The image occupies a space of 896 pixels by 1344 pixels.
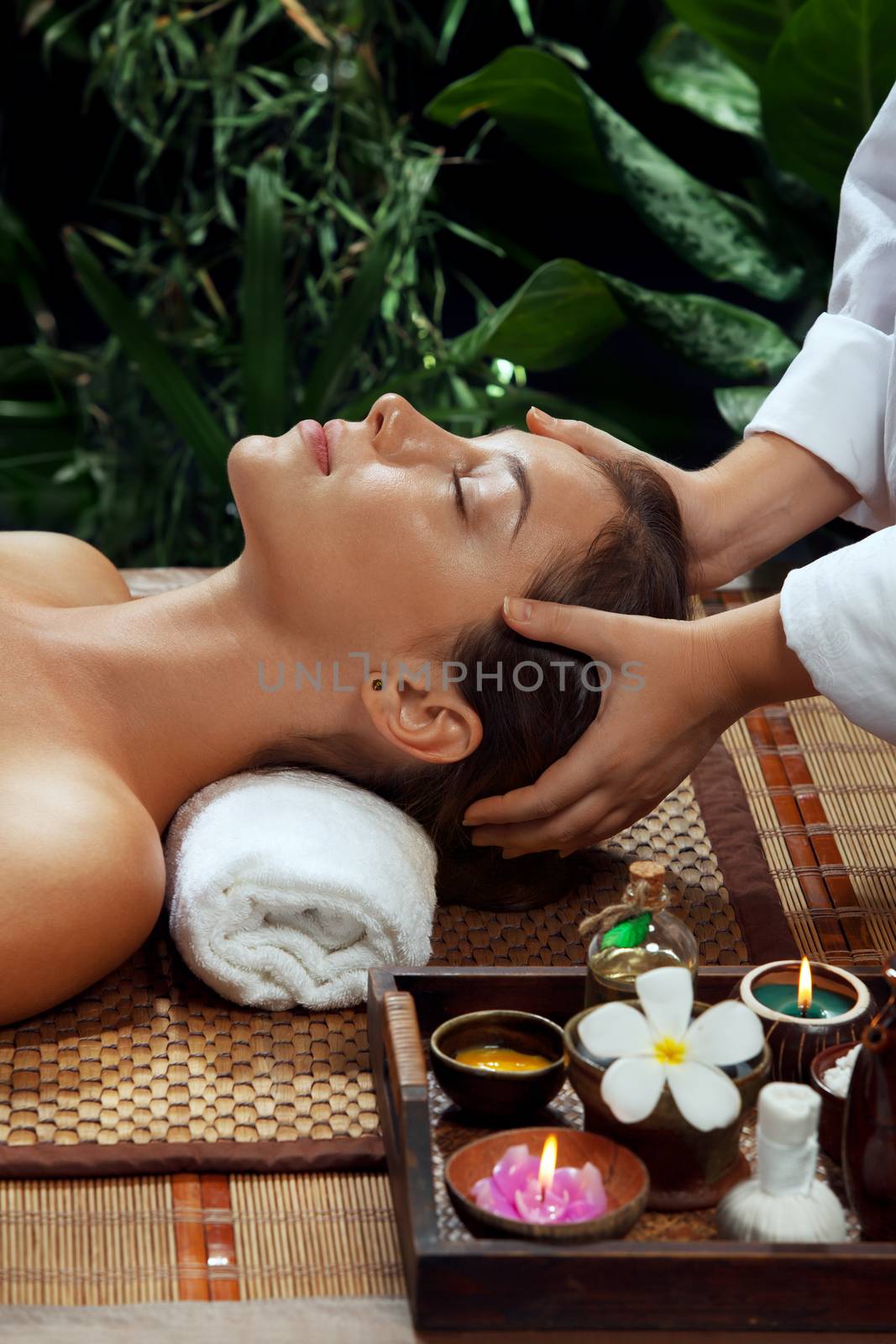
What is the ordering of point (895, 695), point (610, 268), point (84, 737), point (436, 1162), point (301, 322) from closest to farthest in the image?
point (436, 1162), point (895, 695), point (84, 737), point (301, 322), point (610, 268)

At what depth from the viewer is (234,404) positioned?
11.3 ft

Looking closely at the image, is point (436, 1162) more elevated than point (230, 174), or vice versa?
point (230, 174)

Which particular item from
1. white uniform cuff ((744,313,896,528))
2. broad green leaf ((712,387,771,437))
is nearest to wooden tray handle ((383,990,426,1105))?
white uniform cuff ((744,313,896,528))

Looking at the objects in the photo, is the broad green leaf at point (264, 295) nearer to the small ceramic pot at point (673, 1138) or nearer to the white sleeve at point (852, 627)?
the white sleeve at point (852, 627)

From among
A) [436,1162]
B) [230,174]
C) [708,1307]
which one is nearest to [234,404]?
[230,174]

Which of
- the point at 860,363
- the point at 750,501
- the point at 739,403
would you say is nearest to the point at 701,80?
the point at 739,403

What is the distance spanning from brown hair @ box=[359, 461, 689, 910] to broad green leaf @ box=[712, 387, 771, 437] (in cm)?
100

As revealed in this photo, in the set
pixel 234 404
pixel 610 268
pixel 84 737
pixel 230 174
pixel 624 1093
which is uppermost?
pixel 230 174

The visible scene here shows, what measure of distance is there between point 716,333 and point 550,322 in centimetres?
33

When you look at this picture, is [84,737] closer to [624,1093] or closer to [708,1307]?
[624,1093]

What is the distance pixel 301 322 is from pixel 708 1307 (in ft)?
8.98

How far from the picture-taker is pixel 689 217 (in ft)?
9.34

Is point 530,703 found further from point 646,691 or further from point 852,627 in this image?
point 852,627

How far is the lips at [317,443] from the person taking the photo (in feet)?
5.24
